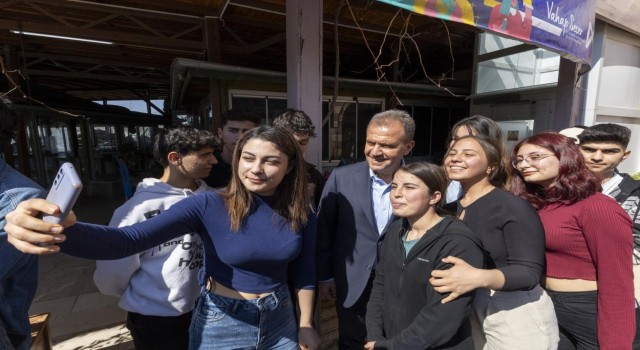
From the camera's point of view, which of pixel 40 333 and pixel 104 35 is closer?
pixel 40 333

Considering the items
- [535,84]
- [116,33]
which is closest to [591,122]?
[535,84]

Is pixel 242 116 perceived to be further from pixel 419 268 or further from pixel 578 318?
pixel 578 318

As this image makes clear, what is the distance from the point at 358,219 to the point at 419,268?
55 cm

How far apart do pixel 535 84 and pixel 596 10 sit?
2050 millimetres

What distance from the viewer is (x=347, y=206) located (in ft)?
6.15

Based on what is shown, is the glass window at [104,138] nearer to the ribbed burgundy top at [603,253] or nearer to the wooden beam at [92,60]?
the wooden beam at [92,60]

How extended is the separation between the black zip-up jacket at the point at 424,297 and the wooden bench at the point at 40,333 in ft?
6.25

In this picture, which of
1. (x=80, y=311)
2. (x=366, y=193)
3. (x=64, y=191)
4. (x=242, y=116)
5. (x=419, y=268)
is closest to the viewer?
(x=64, y=191)

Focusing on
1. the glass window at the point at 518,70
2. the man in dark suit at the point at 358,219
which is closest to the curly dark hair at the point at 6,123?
the man in dark suit at the point at 358,219

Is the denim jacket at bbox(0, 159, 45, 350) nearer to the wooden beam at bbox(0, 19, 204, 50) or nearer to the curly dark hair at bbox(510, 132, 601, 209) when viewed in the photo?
the curly dark hair at bbox(510, 132, 601, 209)

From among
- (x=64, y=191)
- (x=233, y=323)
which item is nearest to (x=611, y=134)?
(x=233, y=323)

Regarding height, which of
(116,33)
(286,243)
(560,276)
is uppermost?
(116,33)

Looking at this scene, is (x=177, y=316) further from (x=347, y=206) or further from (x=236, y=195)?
(x=347, y=206)

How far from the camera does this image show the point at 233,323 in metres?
1.40
